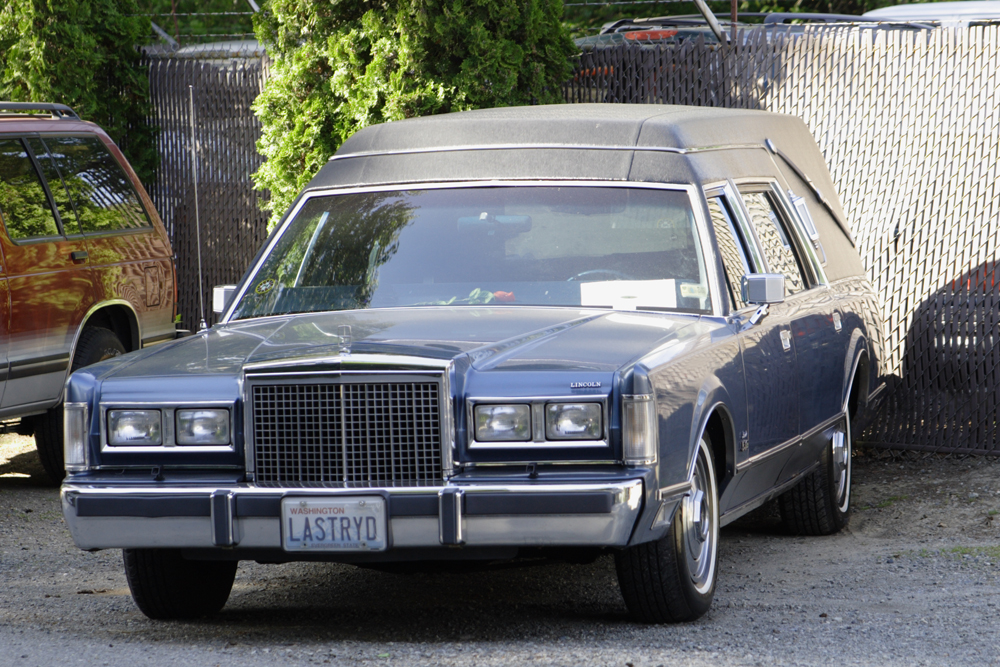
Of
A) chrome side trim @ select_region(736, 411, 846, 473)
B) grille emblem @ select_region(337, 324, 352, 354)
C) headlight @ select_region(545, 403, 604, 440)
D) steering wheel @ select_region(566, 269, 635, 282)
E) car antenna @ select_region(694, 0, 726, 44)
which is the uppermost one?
car antenna @ select_region(694, 0, 726, 44)

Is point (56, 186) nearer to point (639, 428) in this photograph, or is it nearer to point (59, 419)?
point (59, 419)

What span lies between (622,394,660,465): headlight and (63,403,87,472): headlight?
1895mm

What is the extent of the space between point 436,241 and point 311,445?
1.41m

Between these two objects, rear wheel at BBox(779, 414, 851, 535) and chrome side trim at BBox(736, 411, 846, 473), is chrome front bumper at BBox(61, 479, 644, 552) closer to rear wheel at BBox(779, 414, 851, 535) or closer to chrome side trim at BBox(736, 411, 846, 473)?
chrome side trim at BBox(736, 411, 846, 473)

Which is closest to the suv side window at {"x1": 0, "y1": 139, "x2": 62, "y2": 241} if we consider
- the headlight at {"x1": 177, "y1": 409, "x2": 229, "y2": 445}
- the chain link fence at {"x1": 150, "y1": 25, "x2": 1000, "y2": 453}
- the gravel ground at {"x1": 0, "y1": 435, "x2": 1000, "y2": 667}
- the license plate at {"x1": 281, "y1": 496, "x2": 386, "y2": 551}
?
the gravel ground at {"x1": 0, "y1": 435, "x2": 1000, "y2": 667}

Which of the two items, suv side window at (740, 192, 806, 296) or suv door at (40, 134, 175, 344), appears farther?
suv door at (40, 134, 175, 344)

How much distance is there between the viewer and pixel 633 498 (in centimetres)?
437

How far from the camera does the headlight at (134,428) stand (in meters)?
4.68

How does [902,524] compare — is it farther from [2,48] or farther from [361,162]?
[2,48]

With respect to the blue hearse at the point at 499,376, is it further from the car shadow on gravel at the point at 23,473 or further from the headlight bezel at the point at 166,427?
the car shadow on gravel at the point at 23,473

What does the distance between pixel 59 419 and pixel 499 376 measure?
4991mm

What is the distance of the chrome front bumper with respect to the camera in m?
4.36

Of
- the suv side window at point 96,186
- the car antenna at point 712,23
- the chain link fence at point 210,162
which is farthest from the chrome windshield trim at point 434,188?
the chain link fence at point 210,162

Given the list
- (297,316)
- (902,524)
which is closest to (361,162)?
(297,316)
